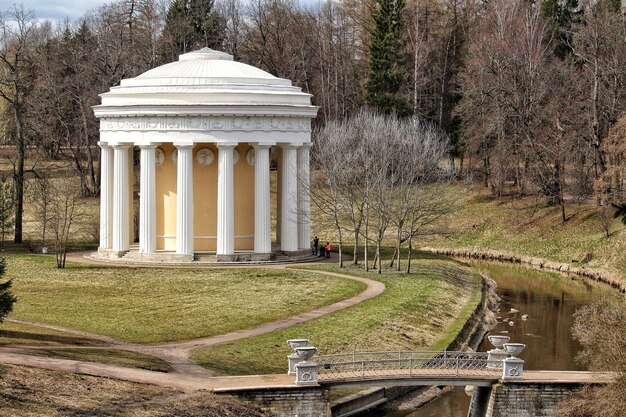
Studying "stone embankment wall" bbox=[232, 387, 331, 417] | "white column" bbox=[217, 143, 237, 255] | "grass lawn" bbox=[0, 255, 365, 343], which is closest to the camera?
"stone embankment wall" bbox=[232, 387, 331, 417]

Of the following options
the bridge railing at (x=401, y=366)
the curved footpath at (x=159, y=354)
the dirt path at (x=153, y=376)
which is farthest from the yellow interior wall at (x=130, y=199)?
the dirt path at (x=153, y=376)

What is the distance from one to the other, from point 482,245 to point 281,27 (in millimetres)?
37562

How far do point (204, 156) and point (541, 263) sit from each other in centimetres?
2224

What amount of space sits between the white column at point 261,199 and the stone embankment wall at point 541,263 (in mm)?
17920

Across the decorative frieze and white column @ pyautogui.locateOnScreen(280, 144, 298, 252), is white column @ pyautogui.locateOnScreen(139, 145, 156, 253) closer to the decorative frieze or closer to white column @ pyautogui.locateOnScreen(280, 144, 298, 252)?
the decorative frieze

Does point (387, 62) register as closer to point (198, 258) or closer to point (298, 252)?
point (298, 252)

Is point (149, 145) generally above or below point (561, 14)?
below

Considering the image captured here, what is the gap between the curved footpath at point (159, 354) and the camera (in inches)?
1261

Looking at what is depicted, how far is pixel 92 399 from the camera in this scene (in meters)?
29.5

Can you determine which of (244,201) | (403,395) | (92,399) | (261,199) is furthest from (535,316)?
(92,399)

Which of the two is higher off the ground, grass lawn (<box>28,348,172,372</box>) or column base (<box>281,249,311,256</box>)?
column base (<box>281,249,311,256</box>)

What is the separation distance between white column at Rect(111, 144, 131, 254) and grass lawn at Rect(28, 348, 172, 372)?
2505 centimetres

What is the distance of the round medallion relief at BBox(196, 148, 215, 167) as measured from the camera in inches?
2371

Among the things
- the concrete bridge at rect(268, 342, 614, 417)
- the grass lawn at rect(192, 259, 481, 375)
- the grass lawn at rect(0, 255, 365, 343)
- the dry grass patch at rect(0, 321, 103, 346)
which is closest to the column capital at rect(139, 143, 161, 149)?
the grass lawn at rect(0, 255, 365, 343)
